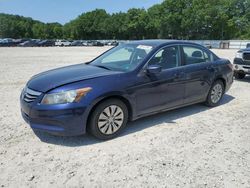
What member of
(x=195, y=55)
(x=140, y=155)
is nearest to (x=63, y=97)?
(x=140, y=155)

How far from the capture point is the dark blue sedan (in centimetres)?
374

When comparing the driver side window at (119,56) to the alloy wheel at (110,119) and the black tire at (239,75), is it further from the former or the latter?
the black tire at (239,75)

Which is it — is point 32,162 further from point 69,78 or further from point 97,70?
point 97,70

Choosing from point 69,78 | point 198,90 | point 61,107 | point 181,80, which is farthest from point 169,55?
point 61,107

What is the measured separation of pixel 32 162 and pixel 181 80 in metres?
3.13

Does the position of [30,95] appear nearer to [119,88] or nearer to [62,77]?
[62,77]

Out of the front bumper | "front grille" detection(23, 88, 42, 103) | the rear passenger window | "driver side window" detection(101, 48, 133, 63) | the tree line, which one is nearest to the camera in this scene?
the front bumper

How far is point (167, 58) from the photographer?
493 centimetres

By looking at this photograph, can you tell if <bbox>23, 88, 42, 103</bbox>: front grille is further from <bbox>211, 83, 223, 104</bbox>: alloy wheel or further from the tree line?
the tree line

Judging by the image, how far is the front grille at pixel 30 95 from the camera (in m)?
3.83

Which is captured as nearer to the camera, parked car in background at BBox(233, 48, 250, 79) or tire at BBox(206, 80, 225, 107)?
tire at BBox(206, 80, 225, 107)

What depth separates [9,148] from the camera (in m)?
3.82

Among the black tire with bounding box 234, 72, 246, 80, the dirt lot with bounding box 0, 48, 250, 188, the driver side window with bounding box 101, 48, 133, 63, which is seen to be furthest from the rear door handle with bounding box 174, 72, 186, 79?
the black tire with bounding box 234, 72, 246, 80

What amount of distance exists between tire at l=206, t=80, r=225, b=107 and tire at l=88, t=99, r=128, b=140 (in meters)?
2.55
